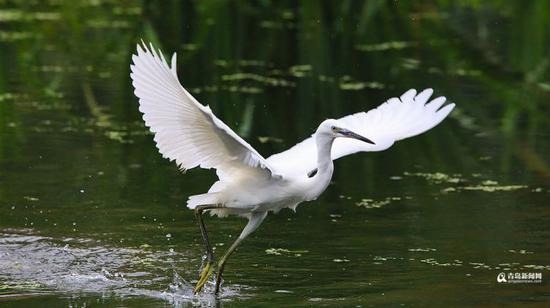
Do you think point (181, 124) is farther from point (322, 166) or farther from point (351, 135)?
point (351, 135)

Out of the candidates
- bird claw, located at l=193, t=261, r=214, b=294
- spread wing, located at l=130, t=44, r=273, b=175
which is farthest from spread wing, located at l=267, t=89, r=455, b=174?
bird claw, located at l=193, t=261, r=214, b=294

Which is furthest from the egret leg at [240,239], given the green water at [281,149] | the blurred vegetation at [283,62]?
the blurred vegetation at [283,62]

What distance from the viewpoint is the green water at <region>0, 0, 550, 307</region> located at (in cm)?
755

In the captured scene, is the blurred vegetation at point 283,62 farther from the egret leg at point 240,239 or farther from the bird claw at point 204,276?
the bird claw at point 204,276

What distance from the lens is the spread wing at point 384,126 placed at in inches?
316

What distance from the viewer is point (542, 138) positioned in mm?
11547

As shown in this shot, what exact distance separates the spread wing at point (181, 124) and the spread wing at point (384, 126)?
1.78ft

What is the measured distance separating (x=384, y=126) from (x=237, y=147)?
Result: 1.41 m

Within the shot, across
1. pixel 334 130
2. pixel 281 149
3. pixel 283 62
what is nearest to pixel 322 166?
pixel 334 130

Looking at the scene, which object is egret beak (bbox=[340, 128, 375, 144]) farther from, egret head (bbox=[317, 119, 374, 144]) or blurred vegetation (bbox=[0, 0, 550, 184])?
A: blurred vegetation (bbox=[0, 0, 550, 184])

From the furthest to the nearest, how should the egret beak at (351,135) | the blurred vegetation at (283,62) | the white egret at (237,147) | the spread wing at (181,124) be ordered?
the blurred vegetation at (283,62)
the egret beak at (351,135)
the white egret at (237,147)
the spread wing at (181,124)

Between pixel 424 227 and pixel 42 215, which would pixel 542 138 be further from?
pixel 42 215

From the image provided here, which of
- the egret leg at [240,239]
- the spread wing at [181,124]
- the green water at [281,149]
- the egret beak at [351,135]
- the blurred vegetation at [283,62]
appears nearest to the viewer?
the spread wing at [181,124]

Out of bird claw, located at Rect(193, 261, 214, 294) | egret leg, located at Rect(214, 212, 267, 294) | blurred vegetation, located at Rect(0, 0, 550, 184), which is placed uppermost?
blurred vegetation, located at Rect(0, 0, 550, 184)
